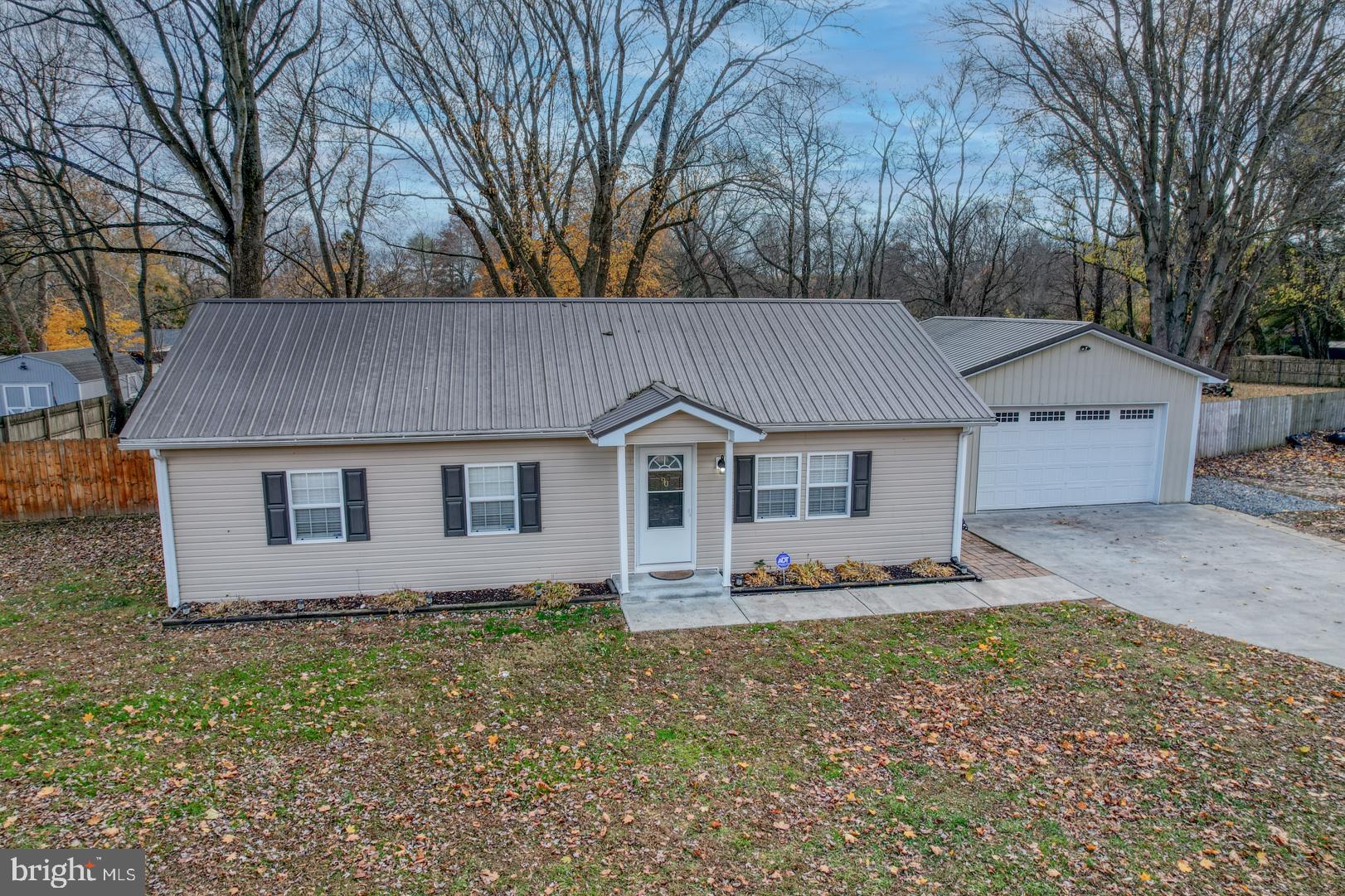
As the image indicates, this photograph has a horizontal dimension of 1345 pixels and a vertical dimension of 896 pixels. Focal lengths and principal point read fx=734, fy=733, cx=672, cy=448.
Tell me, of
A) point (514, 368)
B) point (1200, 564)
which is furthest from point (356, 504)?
point (1200, 564)

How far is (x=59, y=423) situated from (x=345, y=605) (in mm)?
13138

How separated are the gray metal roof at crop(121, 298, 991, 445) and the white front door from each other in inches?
39.0

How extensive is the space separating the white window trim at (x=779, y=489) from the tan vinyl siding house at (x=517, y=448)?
4cm

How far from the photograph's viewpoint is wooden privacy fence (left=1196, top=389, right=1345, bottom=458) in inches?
786

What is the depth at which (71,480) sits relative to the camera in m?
14.9

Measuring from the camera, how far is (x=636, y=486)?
1113cm

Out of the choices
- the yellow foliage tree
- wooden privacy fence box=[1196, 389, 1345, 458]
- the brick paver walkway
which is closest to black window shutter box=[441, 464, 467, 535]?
the brick paver walkway

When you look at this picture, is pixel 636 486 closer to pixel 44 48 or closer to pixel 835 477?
pixel 835 477

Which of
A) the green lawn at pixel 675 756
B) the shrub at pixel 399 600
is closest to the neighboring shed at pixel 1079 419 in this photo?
the green lawn at pixel 675 756

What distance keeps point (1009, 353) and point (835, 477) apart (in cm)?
556

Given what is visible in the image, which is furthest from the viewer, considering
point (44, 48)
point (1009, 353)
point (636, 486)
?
point (44, 48)

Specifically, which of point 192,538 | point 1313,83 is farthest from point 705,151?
point 192,538

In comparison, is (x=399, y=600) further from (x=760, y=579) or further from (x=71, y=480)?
(x=71, y=480)

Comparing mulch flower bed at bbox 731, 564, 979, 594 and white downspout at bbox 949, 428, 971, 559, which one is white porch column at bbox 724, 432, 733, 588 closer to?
mulch flower bed at bbox 731, 564, 979, 594
